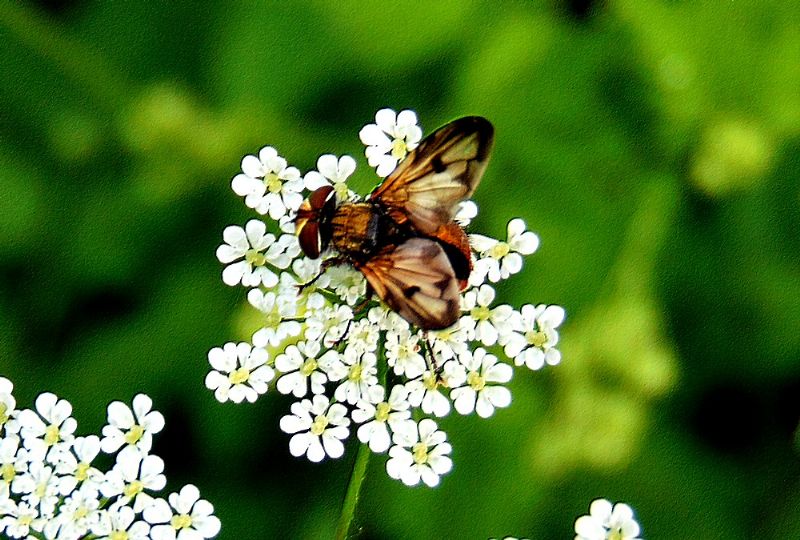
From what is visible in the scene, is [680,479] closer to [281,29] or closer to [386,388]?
[386,388]

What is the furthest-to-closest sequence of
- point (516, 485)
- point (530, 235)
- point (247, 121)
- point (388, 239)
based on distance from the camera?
point (247, 121), point (516, 485), point (530, 235), point (388, 239)

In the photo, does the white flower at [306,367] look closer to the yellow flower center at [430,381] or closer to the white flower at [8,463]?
the yellow flower center at [430,381]

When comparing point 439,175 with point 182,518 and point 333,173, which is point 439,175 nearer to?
point 333,173

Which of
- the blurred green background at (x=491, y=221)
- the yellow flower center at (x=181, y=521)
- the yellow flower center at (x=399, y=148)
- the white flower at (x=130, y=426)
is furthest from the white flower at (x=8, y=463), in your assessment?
the yellow flower center at (x=399, y=148)

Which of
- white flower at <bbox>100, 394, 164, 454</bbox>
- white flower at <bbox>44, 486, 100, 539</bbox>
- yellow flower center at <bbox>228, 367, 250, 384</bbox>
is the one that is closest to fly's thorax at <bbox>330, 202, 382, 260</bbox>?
yellow flower center at <bbox>228, 367, 250, 384</bbox>

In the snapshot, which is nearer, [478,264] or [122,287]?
[478,264]

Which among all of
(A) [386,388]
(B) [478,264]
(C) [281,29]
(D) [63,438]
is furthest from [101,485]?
(C) [281,29]
